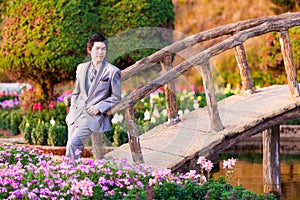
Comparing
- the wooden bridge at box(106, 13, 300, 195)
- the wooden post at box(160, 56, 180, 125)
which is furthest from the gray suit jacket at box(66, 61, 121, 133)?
the wooden post at box(160, 56, 180, 125)

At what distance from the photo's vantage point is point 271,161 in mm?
9492

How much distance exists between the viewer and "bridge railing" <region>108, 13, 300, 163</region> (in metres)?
7.30

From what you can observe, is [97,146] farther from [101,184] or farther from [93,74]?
[101,184]

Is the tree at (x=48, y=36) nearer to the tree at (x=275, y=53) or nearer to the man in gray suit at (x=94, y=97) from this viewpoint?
the tree at (x=275, y=53)

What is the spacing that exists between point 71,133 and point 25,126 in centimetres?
415

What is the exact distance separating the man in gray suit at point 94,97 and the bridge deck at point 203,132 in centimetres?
88

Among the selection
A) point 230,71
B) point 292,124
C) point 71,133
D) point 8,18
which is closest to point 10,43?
point 8,18

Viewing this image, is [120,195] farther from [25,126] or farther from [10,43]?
[10,43]

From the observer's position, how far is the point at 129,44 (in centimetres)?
1218

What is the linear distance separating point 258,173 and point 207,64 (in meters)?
3.03

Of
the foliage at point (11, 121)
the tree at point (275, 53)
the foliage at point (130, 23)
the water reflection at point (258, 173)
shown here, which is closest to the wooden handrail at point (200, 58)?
the water reflection at point (258, 173)

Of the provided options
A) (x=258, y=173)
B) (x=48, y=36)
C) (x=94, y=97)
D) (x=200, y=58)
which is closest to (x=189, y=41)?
(x=200, y=58)

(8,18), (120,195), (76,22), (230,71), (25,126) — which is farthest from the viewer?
(230,71)

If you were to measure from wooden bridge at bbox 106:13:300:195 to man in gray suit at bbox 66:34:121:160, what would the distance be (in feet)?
0.43
